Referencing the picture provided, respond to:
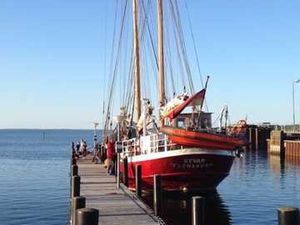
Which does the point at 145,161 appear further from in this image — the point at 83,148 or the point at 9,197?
the point at 83,148

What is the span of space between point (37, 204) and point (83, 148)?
23020 mm

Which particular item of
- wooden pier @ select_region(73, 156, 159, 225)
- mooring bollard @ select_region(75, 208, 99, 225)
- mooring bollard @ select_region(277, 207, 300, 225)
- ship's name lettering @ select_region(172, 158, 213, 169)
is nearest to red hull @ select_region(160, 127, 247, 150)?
ship's name lettering @ select_region(172, 158, 213, 169)

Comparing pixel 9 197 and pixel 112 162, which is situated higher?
pixel 112 162

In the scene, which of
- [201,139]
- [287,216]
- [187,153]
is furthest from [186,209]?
[287,216]

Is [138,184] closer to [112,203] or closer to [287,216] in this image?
[112,203]

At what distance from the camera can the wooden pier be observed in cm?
1938

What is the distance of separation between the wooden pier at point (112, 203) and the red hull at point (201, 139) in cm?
407

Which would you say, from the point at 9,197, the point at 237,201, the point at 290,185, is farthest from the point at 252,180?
the point at 9,197

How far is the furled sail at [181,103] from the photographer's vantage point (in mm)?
32188

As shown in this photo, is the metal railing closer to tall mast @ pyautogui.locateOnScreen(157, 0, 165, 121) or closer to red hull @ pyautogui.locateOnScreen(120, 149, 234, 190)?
red hull @ pyautogui.locateOnScreen(120, 149, 234, 190)

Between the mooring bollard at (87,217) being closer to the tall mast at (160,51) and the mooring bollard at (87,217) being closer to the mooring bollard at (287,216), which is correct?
the mooring bollard at (287,216)

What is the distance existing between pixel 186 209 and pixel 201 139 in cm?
382

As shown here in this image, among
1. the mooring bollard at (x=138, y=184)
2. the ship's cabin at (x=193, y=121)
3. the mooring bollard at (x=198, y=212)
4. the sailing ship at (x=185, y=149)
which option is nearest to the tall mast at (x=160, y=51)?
the sailing ship at (x=185, y=149)

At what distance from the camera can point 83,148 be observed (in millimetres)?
57656
